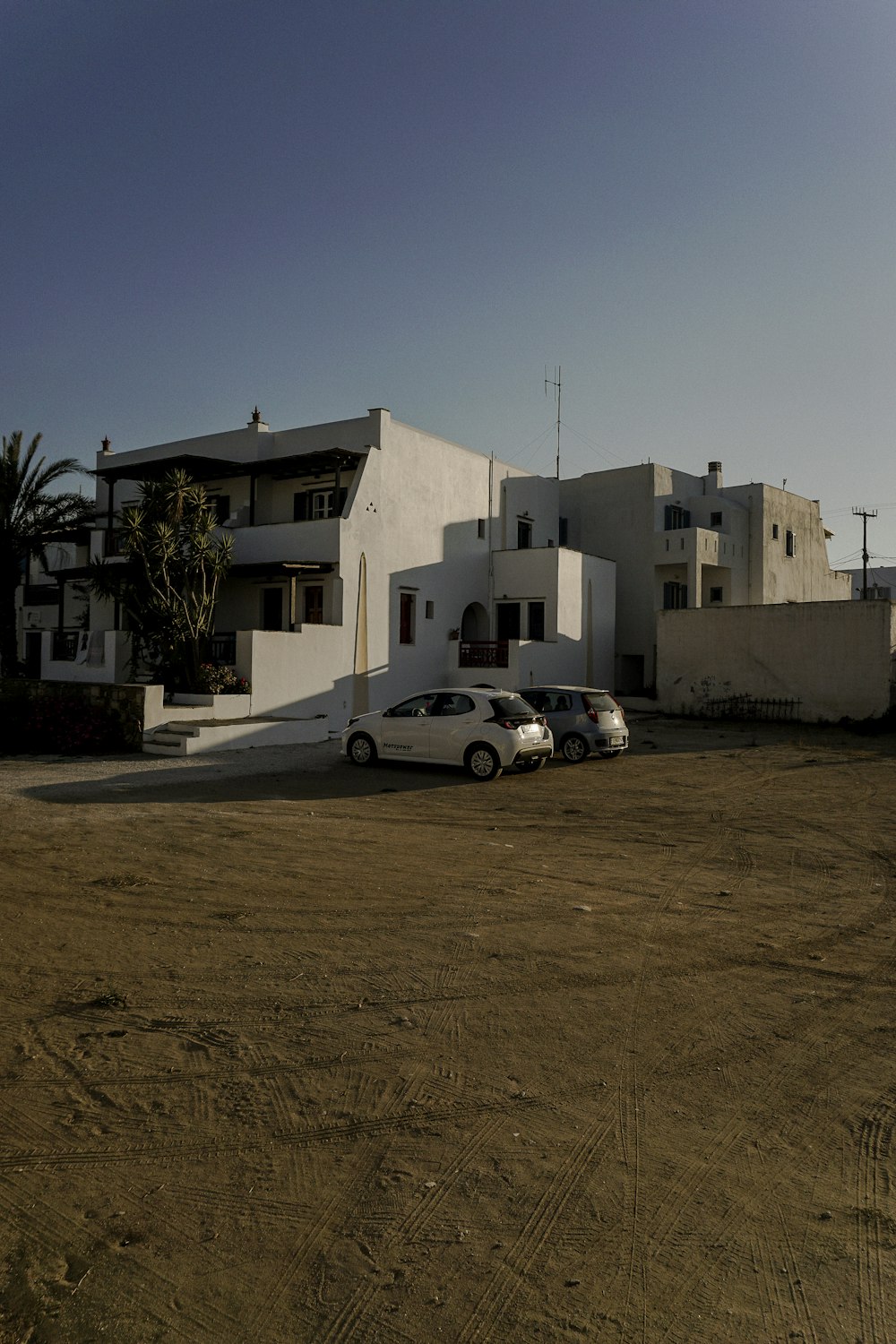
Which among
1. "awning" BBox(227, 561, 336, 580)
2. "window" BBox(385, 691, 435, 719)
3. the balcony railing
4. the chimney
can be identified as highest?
the chimney

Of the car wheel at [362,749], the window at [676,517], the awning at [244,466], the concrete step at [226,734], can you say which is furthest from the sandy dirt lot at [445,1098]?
the window at [676,517]

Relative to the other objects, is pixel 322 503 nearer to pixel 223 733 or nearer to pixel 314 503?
pixel 314 503

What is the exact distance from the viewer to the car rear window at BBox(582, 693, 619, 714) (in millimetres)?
19375

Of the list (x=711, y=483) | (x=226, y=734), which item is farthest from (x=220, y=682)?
(x=711, y=483)

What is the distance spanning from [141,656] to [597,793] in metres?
14.7

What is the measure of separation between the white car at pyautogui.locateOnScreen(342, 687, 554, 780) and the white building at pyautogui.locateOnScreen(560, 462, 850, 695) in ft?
61.6

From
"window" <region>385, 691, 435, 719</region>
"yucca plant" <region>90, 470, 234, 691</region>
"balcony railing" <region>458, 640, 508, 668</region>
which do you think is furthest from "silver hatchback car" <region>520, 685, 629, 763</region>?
"balcony railing" <region>458, 640, 508, 668</region>

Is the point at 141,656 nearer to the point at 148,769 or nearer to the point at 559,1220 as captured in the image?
the point at 148,769

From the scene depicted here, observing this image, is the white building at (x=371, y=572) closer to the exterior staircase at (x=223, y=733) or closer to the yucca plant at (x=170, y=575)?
the exterior staircase at (x=223, y=733)

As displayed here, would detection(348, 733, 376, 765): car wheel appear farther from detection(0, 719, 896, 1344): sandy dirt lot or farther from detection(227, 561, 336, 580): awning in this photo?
detection(227, 561, 336, 580): awning

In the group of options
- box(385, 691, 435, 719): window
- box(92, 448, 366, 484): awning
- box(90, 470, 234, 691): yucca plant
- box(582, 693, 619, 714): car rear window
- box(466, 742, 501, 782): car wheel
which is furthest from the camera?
box(92, 448, 366, 484): awning

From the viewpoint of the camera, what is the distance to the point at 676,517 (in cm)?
3866

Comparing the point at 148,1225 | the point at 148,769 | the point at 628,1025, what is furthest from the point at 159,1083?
the point at 148,769

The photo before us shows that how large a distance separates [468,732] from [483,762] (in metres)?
0.60
